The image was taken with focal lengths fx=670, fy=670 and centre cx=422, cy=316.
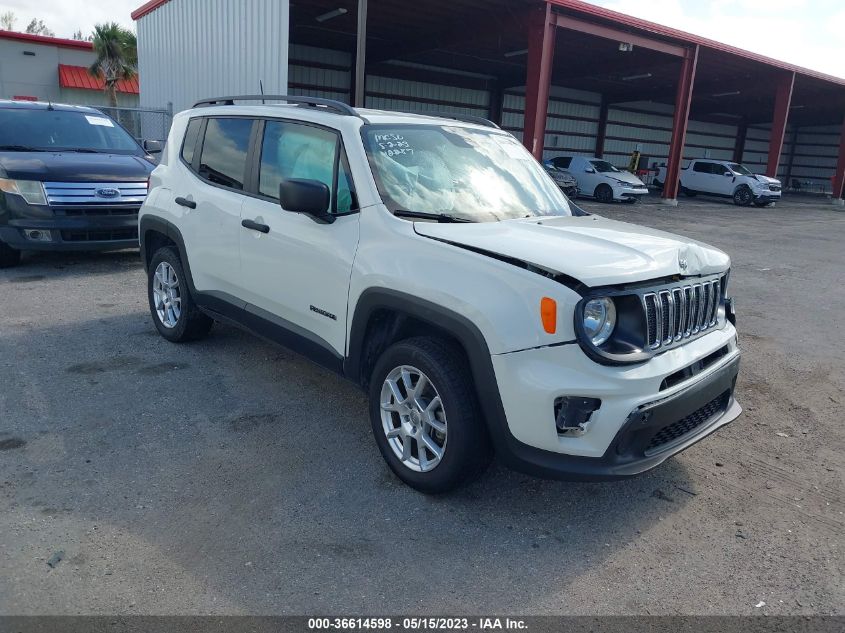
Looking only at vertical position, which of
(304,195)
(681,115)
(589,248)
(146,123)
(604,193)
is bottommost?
(604,193)

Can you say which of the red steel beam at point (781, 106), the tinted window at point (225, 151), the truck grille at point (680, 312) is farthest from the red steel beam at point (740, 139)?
the truck grille at point (680, 312)

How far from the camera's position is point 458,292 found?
9.87 ft

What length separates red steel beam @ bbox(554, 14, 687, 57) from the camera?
1760 cm

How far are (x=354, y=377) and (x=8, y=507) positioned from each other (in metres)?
1.75

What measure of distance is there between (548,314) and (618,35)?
18.8m

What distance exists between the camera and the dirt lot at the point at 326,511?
2.68 m

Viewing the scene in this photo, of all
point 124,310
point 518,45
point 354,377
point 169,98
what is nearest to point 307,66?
point 169,98

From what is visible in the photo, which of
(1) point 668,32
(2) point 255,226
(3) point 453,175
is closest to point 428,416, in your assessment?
(3) point 453,175

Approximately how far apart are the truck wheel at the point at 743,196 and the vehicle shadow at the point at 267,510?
25.9m

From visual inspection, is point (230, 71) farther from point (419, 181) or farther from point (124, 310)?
point (419, 181)

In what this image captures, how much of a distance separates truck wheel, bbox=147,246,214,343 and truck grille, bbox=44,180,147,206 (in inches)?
99.1

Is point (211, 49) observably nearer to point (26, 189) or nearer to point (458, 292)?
point (26, 189)

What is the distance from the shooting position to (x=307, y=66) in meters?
22.9

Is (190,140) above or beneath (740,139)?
beneath
